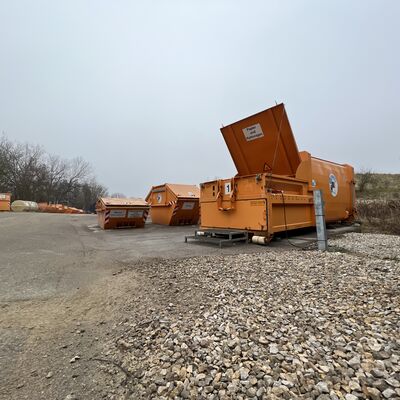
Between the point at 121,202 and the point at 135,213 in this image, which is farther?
the point at 135,213

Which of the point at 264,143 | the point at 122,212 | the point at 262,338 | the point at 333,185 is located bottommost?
the point at 262,338

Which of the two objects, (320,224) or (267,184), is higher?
(267,184)

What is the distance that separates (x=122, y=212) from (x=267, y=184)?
741 centimetres

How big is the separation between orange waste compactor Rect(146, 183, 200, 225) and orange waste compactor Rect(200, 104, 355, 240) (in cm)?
448

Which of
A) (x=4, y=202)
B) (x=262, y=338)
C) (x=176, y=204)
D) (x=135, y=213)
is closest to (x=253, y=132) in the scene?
(x=176, y=204)

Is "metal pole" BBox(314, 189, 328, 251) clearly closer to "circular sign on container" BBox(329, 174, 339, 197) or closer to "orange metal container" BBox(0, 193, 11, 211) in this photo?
"circular sign on container" BBox(329, 174, 339, 197)

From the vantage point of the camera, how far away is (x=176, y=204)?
12.1 meters

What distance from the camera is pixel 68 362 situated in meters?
1.86

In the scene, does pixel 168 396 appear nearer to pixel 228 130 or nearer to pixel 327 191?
pixel 228 130

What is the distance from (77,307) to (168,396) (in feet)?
5.92

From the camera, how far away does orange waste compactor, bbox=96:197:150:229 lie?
36.5ft

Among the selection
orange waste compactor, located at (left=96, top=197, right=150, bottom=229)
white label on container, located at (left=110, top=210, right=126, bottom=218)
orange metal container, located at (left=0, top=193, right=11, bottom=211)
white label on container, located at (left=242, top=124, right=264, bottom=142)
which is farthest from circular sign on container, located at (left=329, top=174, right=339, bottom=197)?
orange metal container, located at (left=0, top=193, right=11, bottom=211)

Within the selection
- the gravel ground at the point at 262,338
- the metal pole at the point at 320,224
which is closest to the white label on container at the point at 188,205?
the metal pole at the point at 320,224

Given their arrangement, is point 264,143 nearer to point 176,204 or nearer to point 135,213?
point 176,204
